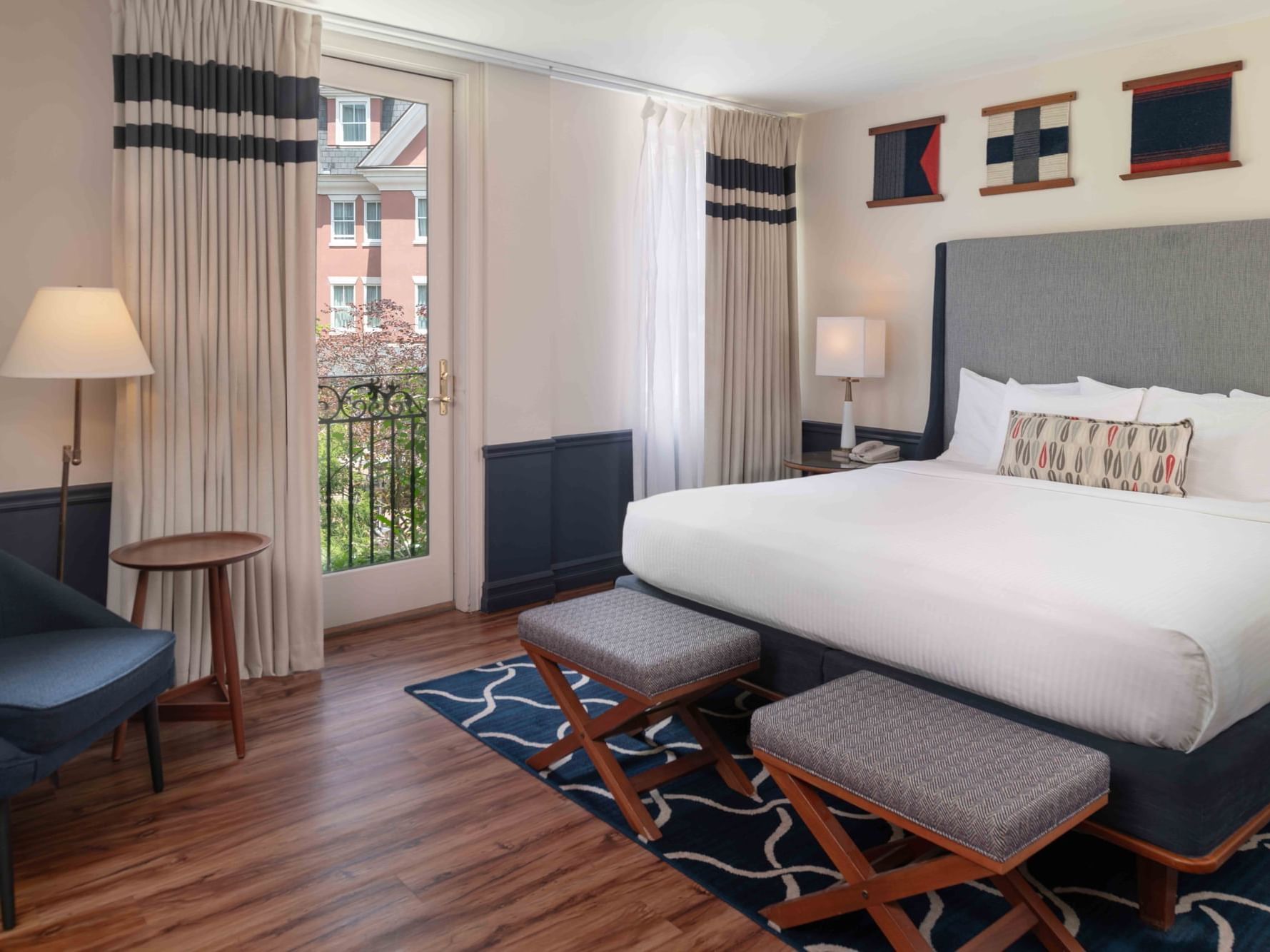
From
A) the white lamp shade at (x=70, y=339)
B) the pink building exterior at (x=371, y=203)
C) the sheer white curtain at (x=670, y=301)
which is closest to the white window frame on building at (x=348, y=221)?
the pink building exterior at (x=371, y=203)

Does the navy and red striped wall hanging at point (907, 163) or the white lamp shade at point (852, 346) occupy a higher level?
the navy and red striped wall hanging at point (907, 163)

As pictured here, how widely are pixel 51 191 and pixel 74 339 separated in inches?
26.7

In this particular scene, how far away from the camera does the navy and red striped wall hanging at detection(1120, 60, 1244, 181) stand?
12.6 feet

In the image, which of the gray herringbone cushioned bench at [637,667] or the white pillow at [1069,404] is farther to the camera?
the white pillow at [1069,404]

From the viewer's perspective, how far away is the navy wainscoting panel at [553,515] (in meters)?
4.50

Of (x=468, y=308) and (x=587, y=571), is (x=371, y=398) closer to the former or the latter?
(x=468, y=308)

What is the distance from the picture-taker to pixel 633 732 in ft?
9.98

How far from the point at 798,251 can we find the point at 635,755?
3380 millimetres

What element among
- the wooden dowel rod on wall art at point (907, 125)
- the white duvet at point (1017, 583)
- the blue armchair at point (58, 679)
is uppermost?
the wooden dowel rod on wall art at point (907, 125)

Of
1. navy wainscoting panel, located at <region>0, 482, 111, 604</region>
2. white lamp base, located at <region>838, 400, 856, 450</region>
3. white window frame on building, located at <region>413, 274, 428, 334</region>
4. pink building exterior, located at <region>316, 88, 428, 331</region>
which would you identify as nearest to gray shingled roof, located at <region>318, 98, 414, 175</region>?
pink building exterior, located at <region>316, 88, 428, 331</region>

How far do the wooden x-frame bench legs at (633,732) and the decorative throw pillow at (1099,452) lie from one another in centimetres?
168

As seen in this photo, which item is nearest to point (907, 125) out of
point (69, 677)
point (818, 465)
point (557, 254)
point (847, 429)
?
point (847, 429)

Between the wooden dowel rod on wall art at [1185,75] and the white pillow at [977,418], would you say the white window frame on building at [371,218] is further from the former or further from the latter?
the wooden dowel rod on wall art at [1185,75]

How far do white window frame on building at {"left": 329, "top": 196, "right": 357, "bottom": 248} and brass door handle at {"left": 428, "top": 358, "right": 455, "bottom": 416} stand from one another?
638mm
